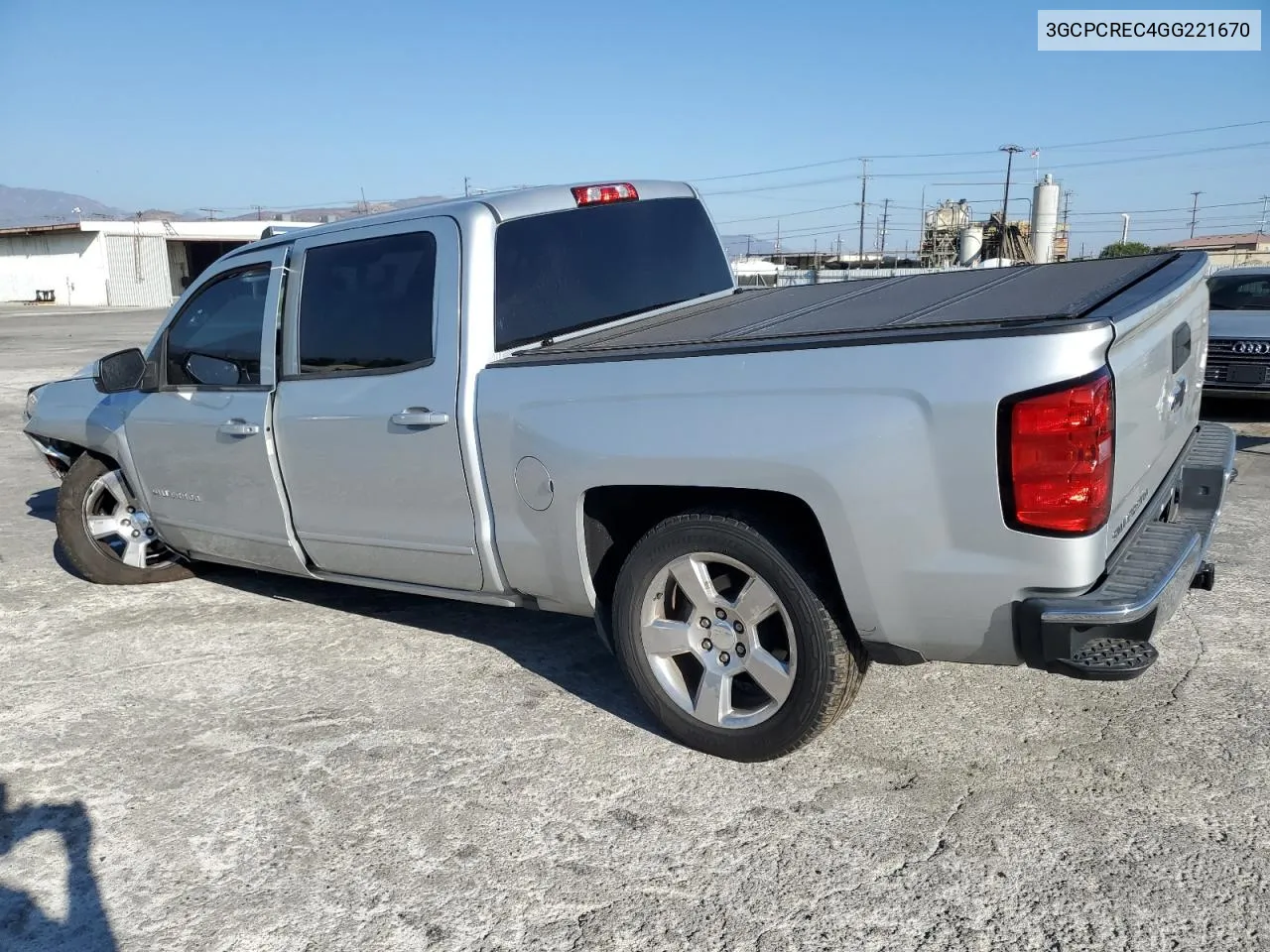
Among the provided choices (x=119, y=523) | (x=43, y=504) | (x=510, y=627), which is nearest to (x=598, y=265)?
(x=510, y=627)

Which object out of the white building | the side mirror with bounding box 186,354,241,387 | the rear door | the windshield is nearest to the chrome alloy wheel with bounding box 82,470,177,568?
the side mirror with bounding box 186,354,241,387

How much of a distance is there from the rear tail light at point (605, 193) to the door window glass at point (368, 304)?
0.71 meters

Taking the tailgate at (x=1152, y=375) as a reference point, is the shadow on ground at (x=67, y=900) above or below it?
below

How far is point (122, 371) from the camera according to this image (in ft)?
16.5

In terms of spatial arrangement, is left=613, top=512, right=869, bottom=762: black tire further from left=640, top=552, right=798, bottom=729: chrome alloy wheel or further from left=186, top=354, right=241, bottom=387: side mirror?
left=186, top=354, right=241, bottom=387: side mirror

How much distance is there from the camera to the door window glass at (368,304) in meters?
3.96

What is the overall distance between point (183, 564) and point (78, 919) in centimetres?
319

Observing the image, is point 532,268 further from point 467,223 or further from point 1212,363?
point 1212,363

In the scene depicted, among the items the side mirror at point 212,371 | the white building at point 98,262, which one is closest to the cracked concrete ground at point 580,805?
the side mirror at point 212,371

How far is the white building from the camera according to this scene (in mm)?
53781

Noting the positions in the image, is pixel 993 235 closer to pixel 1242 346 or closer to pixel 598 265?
pixel 1242 346

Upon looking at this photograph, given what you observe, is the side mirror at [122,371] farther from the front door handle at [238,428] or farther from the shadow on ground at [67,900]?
the shadow on ground at [67,900]

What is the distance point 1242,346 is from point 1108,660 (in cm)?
686

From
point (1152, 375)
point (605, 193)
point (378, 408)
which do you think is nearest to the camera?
point (1152, 375)
